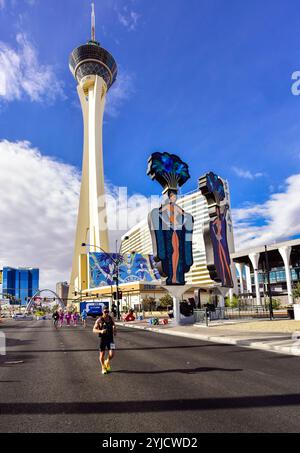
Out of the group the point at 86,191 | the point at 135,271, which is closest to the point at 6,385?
the point at 135,271

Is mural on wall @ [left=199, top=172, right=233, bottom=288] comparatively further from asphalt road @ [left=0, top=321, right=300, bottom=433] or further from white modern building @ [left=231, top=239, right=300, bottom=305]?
white modern building @ [left=231, top=239, right=300, bottom=305]

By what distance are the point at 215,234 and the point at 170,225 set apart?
472cm

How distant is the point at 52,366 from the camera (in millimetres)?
11789

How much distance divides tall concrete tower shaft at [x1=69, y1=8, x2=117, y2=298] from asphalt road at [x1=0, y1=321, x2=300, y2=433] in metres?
115

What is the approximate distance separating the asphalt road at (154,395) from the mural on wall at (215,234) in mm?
21986

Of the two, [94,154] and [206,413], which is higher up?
[94,154]

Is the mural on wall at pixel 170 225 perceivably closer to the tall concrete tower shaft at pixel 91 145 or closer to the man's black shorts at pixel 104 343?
the man's black shorts at pixel 104 343

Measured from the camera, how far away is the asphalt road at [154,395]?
562cm

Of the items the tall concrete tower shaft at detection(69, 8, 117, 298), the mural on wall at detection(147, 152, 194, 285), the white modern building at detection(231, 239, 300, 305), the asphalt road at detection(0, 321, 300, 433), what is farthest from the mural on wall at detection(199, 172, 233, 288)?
the tall concrete tower shaft at detection(69, 8, 117, 298)

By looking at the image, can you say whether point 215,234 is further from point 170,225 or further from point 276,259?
point 276,259

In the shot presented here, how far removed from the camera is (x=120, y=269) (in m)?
118

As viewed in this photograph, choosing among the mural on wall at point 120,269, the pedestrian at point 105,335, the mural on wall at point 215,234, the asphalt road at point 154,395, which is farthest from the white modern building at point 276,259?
the pedestrian at point 105,335
